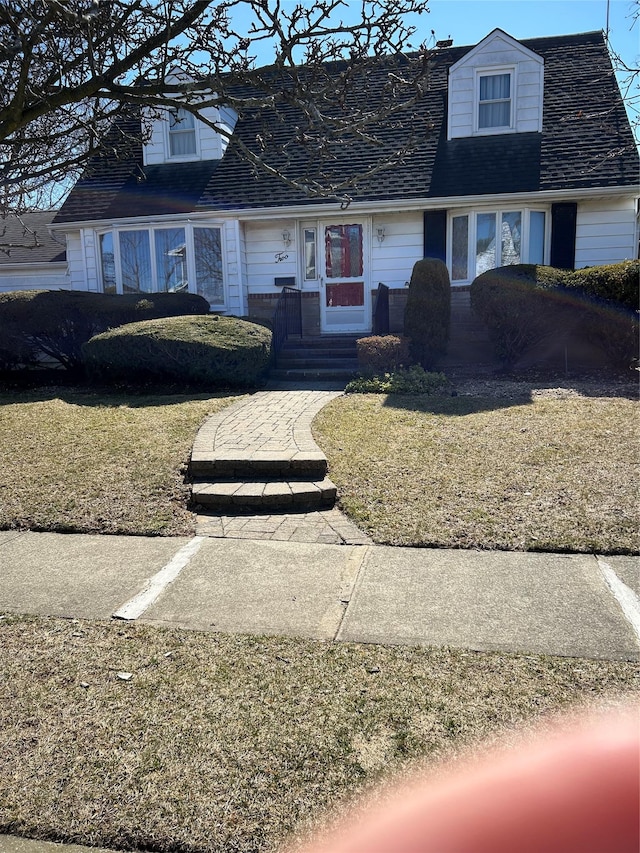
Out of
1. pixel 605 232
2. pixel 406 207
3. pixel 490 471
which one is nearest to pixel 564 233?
pixel 605 232

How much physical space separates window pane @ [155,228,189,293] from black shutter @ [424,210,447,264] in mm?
5739

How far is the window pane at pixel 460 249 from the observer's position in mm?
14164

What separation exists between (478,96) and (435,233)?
12.2 ft

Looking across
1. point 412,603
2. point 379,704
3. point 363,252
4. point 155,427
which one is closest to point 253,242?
point 363,252

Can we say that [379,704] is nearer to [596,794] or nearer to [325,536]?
[596,794]

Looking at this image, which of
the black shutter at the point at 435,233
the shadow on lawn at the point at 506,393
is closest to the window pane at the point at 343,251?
the black shutter at the point at 435,233

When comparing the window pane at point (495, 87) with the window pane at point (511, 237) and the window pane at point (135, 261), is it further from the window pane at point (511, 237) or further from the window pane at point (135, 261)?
the window pane at point (135, 261)

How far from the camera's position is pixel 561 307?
438 inches

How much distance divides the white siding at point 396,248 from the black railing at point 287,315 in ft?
6.02

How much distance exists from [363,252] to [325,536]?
35.6ft

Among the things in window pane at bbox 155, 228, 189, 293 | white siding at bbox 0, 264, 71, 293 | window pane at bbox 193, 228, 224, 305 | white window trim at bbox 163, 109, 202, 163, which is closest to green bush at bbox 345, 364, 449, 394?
window pane at bbox 193, 228, 224, 305

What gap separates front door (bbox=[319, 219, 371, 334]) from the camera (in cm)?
1489

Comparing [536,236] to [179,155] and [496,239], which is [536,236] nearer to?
[496,239]

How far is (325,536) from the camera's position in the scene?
514cm
